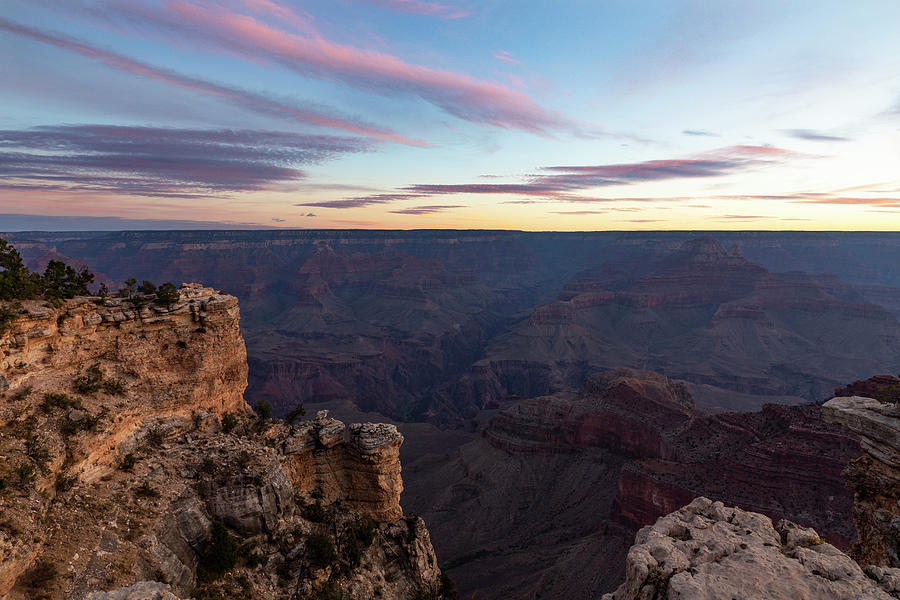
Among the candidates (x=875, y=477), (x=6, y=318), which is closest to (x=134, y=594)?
(x=6, y=318)

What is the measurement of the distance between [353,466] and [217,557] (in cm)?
977

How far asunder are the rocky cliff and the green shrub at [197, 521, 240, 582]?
49mm

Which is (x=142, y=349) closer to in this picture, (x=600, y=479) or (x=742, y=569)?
(x=742, y=569)

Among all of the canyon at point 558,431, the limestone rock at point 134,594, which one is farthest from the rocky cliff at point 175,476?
the canyon at point 558,431

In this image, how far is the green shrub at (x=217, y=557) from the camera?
18.5 m

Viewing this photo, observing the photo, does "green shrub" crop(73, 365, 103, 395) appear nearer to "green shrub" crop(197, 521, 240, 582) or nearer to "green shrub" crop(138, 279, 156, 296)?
"green shrub" crop(138, 279, 156, 296)

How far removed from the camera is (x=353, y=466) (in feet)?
90.9

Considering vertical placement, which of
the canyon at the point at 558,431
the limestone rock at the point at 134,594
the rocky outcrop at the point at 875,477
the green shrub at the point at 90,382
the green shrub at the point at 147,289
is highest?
the green shrub at the point at 147,289

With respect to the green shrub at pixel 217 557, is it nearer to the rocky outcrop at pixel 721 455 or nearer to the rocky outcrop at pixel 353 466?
the rocky outcrop at pixel 353 466

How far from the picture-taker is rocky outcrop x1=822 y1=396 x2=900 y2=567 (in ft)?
60.9

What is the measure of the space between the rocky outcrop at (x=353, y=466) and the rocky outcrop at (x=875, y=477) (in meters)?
23.4

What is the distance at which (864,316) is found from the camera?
17662 cm

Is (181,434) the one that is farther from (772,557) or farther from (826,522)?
(826,522)

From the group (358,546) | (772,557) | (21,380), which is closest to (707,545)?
(772,557)
